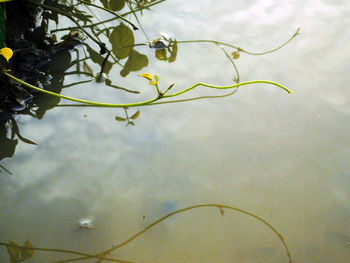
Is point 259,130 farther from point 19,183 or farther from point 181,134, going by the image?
point 19,183

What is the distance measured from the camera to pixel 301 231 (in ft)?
3.65

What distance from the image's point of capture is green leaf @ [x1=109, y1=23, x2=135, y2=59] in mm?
1688

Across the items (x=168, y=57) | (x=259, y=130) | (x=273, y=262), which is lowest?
(x=273, y=262)

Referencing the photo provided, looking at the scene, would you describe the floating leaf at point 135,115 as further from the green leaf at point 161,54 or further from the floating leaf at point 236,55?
the floating leaf at point 236,55

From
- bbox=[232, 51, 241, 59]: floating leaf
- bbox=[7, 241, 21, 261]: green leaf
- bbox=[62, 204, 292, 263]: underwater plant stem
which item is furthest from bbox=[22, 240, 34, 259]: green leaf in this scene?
bbox=[232, 51, 241, 59]: floating leaf

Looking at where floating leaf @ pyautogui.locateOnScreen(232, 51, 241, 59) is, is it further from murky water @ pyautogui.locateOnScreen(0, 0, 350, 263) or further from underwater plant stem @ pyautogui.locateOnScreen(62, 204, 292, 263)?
underwater plant stem @ pyautogui.locateOnScreen(62, 204, 292, 263)

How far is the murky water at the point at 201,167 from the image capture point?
1070 millimetres

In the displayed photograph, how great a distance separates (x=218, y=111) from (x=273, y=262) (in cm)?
57

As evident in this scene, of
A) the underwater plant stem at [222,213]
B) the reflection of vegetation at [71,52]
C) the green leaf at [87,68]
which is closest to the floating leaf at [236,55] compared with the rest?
the reflection of vegetation at [71,52]

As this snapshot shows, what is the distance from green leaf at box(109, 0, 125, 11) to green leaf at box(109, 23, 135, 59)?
0.41 ft

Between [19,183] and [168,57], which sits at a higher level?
[168,57]

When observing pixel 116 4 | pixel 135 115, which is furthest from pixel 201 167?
pixel 116 4

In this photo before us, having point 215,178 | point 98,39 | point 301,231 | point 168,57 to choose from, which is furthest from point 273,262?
point 98,39

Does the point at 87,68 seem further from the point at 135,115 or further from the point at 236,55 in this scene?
the point at 236,55
